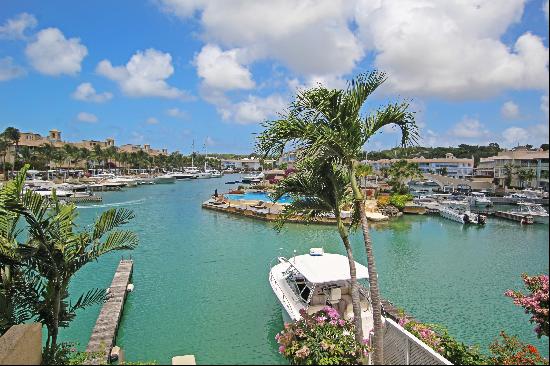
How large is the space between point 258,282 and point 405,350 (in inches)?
487

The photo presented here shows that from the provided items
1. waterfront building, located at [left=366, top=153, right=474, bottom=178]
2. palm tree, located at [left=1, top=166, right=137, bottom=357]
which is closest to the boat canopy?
palm tree, located at [left=1, top=166, right=137, bottom=357]

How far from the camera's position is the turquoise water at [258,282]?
13.0m

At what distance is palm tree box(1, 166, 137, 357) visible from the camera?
23.7 ft

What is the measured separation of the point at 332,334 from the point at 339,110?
13.0 ft

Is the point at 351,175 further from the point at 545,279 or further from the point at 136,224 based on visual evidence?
the point at 136,224

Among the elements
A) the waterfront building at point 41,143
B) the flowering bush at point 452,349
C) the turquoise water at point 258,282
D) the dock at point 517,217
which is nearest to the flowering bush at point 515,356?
the flowering bush at point 452,349

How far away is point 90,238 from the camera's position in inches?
305

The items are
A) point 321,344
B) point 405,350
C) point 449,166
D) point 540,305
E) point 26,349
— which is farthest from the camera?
point 449,166

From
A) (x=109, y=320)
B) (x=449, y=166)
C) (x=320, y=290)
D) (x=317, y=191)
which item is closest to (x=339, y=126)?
(x=317, y=191)

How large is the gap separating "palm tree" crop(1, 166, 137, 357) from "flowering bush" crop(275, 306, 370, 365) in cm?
365

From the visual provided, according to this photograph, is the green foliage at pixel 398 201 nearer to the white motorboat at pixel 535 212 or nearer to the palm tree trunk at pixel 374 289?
the white motorboat at pixel 535 212

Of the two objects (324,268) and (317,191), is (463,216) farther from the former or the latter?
(317,191)

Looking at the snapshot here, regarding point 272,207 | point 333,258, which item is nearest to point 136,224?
point 272,207

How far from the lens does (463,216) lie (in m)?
40.6
